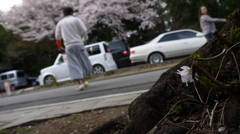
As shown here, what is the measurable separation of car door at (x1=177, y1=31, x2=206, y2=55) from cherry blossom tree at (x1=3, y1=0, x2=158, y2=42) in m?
7.12

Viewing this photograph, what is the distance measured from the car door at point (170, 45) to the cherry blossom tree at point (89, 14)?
22.9ft

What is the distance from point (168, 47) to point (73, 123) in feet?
31.2

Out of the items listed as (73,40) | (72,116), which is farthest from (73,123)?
(73,40)

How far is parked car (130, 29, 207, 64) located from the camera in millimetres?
11516

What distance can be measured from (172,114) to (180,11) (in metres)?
18.7

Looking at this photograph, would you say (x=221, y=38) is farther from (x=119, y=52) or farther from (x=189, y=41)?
(x=119, y=52)

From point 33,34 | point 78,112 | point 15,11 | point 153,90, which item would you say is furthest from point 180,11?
point 153,90

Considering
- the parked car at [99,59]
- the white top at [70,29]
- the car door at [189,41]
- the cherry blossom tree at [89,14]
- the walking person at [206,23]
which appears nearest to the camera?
the white top at [70,29]

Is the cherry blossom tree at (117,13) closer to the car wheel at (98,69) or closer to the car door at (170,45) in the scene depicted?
the car wheel at (98,69)

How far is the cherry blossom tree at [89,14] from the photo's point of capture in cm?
1831

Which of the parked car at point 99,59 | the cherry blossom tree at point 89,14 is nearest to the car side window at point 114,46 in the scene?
the parked car at point 99,59

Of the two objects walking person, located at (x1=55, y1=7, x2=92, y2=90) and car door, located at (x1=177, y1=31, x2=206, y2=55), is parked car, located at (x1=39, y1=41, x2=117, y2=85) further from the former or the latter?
walking person, located at (x1=55, y1=7, x2=92, y2=90)

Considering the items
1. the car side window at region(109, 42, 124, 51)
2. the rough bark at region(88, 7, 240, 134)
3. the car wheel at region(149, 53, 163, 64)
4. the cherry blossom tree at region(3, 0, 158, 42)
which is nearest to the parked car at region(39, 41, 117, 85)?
the car side window at region(109, 42, 124, 51)

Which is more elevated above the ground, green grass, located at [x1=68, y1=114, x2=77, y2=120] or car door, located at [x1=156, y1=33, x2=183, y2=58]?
car door, located at [x1=156, y1=33, x2=183, y2=58]
